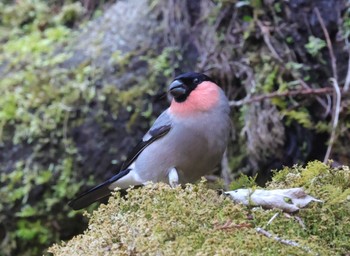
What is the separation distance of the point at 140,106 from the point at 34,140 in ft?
3.35

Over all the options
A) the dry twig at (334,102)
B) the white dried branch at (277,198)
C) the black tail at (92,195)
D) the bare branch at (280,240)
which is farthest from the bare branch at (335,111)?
the bare branch at (280,240)

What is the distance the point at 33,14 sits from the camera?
6.56 meters

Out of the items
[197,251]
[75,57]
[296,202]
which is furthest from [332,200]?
[75,57]

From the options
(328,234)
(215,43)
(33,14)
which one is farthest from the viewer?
(33,14)

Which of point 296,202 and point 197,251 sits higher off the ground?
point 197,251

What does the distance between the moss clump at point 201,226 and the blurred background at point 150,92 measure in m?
2.71

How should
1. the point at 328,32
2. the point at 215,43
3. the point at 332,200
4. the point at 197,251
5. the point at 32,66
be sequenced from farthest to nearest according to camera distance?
the point at 32,66 < the point at 215,43 < the point at 328,32 < the point at 332,200 < the point at 197,251

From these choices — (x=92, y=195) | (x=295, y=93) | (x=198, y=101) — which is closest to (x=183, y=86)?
(x=198, y=101)

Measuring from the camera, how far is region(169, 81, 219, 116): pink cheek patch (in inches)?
145

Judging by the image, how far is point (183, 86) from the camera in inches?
150

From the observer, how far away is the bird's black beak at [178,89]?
3.77m

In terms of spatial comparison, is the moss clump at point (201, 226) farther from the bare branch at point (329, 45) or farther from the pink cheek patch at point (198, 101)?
the bare branch at point (329, 45)

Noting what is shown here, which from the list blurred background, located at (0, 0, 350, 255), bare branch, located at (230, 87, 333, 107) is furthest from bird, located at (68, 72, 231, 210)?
blurred background, located at (0, 0, 350, 255)

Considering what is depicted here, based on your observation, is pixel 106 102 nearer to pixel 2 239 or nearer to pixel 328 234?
pixel 2 239
